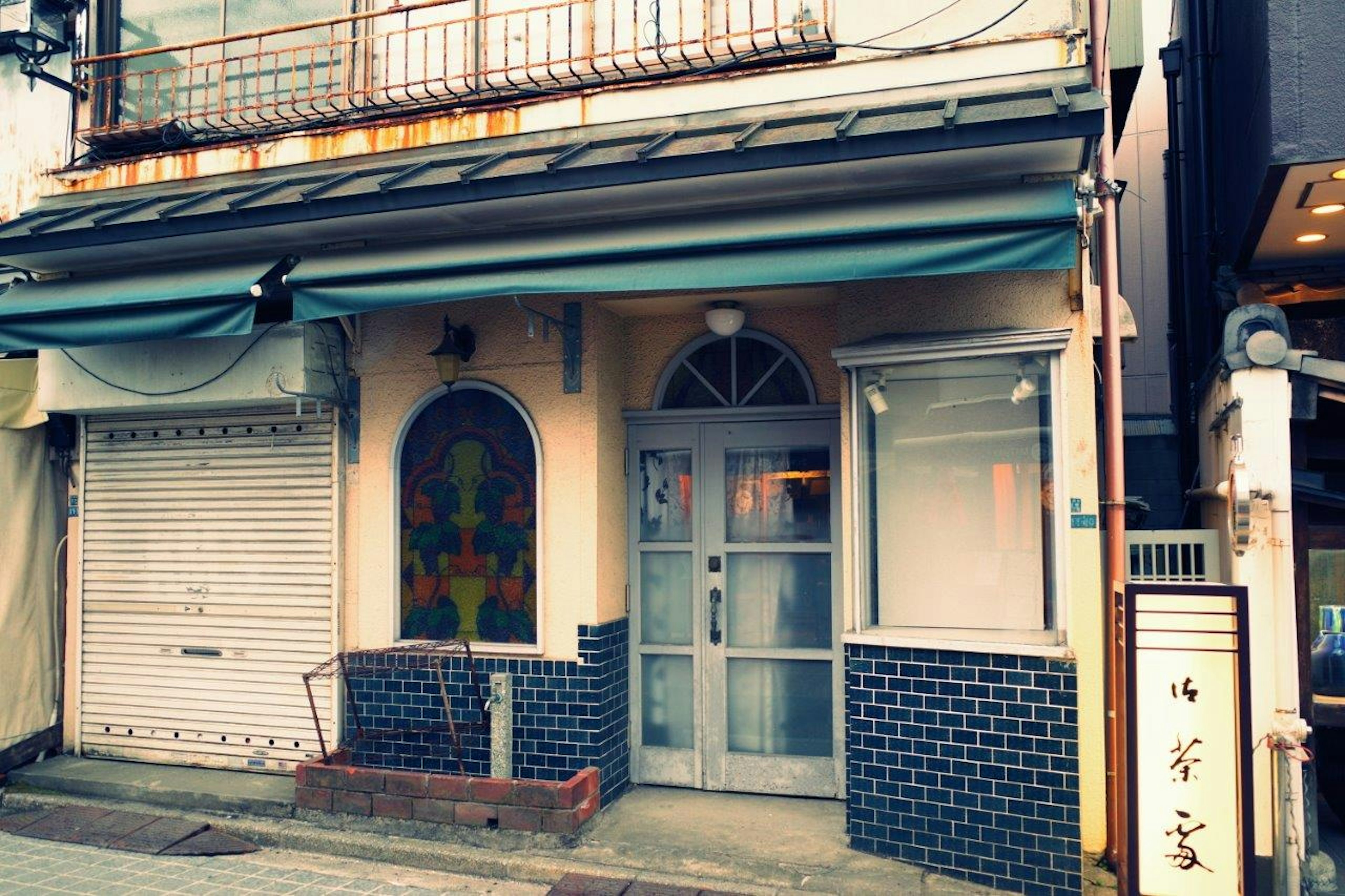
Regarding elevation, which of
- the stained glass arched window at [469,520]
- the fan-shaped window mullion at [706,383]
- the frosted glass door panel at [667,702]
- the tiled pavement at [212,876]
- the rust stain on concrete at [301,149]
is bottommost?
the tiled pavement at [212,876]

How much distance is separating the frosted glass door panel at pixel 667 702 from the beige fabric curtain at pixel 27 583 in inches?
204

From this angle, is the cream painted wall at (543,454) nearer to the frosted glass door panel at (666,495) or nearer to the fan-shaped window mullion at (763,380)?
the frosted glass door panel at (666,495)

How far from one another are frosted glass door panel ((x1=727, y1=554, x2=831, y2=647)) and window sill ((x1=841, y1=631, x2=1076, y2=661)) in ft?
3.37

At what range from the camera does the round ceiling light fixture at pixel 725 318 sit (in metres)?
7.37

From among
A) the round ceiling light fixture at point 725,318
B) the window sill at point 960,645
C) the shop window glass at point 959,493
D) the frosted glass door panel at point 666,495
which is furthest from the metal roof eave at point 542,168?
the window sill at point 960,645

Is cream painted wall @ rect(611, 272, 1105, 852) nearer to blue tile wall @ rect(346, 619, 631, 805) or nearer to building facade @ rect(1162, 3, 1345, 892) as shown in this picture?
building facade @ rect(1162, 3, 1345, 892)

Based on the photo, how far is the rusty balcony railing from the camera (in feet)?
23.6

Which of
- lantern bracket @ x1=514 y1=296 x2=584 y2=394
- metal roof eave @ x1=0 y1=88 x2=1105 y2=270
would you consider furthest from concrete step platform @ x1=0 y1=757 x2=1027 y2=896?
metal roof eave @ x1=0 y1=88 x2=1105 y2=270

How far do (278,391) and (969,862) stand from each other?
582 centimetres

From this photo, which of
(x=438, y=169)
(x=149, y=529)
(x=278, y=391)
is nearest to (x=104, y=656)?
(x=149, y=529)

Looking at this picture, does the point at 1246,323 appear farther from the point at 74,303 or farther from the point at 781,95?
the point at 74,303

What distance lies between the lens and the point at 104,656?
29.0 feet

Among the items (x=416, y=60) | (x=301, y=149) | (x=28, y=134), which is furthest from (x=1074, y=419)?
(x=28, y=134)

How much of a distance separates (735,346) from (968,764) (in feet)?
11.3
